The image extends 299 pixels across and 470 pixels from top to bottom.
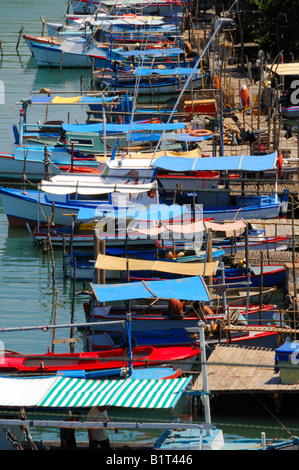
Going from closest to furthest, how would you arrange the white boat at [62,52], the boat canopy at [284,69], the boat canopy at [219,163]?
the boat canopy at [219,163], the boat canopy at [284,69], the white boat at [62,52]

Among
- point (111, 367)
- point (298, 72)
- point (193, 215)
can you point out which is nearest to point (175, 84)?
point (298, 72)

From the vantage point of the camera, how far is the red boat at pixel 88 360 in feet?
65.1

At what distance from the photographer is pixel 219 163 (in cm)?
2867

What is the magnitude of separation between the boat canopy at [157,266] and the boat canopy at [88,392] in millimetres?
4791

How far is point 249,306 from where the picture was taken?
23406 millimetres

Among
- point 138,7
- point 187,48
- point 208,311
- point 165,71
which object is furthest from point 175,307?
point 138,7

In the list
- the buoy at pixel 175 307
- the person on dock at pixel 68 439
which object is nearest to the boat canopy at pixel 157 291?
the buoy at pixel 175 307

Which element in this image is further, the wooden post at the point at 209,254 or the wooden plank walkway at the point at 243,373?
the wooden post at the point at 209,254

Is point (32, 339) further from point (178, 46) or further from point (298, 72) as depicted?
point (178, 46)

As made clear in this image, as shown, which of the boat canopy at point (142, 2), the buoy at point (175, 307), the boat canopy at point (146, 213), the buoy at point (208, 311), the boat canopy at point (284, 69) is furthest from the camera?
the boat canopy at point (142, 2)

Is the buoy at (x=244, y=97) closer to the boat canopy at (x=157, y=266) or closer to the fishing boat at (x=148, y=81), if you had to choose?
the fishing boat at (x=148, y=81)

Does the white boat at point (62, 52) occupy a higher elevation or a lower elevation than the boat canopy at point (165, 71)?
lower

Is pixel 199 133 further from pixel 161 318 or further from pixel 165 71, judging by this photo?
pixel 161 318

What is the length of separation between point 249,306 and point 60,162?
512 inches
